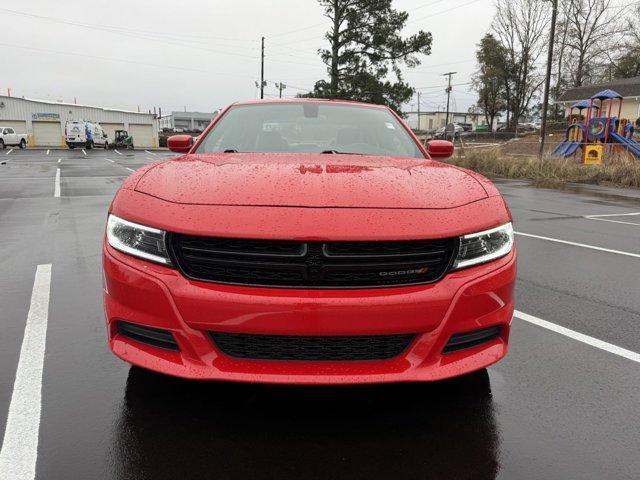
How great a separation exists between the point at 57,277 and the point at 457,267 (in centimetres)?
393

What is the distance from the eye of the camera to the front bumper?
6.48 ft

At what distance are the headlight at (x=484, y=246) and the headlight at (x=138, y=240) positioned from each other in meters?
1.24

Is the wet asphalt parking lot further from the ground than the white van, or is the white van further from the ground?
the white van

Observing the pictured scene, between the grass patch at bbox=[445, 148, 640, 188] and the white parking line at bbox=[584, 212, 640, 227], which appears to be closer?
the white parking line at bbox=[584, 212, 640, 227]

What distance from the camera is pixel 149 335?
6.98ft

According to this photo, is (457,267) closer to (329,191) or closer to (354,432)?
(329,191)

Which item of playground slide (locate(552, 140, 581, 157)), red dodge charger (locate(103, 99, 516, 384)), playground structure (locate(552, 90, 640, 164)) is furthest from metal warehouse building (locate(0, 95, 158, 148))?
red dodge charger (locate(103, 99, 516, 384))

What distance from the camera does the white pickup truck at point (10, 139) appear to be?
41.8 m

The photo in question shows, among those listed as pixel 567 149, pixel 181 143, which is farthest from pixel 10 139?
pixel 181 143

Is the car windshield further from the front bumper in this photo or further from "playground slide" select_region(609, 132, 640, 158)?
"playground slide" select_region(609, 132, 640, 158)

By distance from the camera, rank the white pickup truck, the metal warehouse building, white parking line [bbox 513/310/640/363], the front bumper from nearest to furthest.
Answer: the front bumper
white parking line [bbox 513/310/640/363]
the white pickup truck
the metal warehouse building

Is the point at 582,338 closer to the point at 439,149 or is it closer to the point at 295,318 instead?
the point at 439,149

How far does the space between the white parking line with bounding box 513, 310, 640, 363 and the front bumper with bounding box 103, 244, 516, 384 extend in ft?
5.10

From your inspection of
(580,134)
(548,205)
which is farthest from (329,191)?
(580,134)
